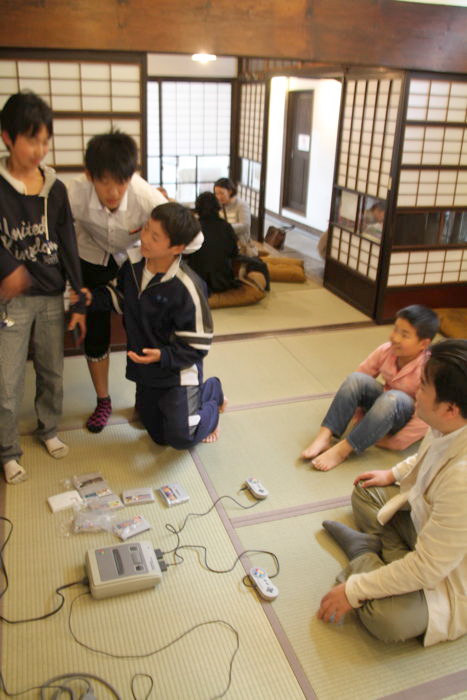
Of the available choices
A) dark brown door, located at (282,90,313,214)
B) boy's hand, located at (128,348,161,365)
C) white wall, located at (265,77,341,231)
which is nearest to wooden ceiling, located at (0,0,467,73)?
boy's hand, located at (128,348,161,365)

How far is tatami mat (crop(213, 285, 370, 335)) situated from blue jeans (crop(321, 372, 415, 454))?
61.2 inches

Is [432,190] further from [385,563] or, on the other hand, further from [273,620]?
[273,620]

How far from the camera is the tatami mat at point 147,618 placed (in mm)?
1746

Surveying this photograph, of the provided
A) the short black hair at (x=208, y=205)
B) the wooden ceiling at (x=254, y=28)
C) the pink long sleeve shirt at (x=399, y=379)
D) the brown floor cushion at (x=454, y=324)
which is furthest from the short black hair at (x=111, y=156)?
the brown floor cushion at (x=454, y=324)

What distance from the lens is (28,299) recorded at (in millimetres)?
2422

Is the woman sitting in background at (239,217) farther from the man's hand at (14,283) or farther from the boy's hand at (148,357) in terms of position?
the man's hand at (14,283)

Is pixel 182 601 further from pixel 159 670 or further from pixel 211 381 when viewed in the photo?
pixel 211 381

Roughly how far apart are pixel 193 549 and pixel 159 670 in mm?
506

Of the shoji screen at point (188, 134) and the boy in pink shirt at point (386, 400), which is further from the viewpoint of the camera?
the shoji screen at point (188, 134)

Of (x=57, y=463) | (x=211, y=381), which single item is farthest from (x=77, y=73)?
(x=57, y=463)

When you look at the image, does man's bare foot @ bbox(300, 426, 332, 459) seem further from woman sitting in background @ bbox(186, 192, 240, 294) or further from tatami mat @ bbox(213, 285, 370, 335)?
woman sitting in background @ bbox(186, 192, 240, 294)

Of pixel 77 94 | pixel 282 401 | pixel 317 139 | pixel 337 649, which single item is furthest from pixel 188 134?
pixel 337 649

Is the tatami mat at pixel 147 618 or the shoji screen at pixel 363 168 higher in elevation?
the shoji screen at pixel 363 168

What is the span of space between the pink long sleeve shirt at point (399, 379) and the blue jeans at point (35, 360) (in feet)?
4.74
